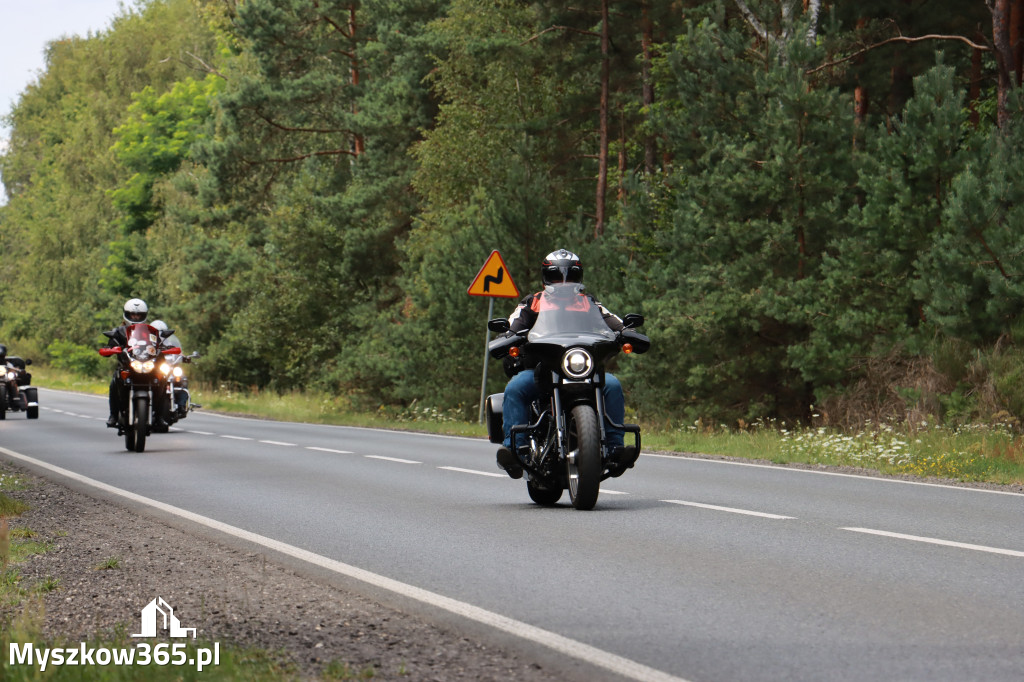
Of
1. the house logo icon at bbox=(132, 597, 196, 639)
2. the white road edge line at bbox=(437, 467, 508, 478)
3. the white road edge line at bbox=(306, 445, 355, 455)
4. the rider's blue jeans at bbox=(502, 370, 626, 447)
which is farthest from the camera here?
the white road edge line at bbox=(306, 445, 355, 455)

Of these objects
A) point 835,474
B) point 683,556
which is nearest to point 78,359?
point 835,474

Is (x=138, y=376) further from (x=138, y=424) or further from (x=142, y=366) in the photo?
(x=138, y=424)

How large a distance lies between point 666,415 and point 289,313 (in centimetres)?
2153

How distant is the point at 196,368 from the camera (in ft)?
182

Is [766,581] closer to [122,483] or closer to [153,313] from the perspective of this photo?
[122,483]

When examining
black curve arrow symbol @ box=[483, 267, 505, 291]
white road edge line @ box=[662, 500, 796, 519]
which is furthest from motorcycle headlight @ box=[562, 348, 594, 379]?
black curve arrow symbol @ box=[483, 267, 505, 291]

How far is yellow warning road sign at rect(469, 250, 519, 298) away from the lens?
2591 centimetres

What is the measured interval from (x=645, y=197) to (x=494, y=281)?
402 cm

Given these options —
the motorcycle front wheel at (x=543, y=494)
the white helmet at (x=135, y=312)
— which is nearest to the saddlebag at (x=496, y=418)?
the motorcycle front wheel at (x=543, y=494)

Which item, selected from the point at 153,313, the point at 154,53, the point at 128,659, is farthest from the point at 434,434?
the point at 154,53

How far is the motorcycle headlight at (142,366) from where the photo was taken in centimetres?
1959

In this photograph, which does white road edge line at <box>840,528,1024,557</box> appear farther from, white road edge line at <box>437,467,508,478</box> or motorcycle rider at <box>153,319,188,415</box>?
motorcycle rider at <box>153,319,188,415</box>

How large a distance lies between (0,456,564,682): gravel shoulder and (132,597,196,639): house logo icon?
71mm

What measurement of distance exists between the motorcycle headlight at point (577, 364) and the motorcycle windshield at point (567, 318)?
151mm
